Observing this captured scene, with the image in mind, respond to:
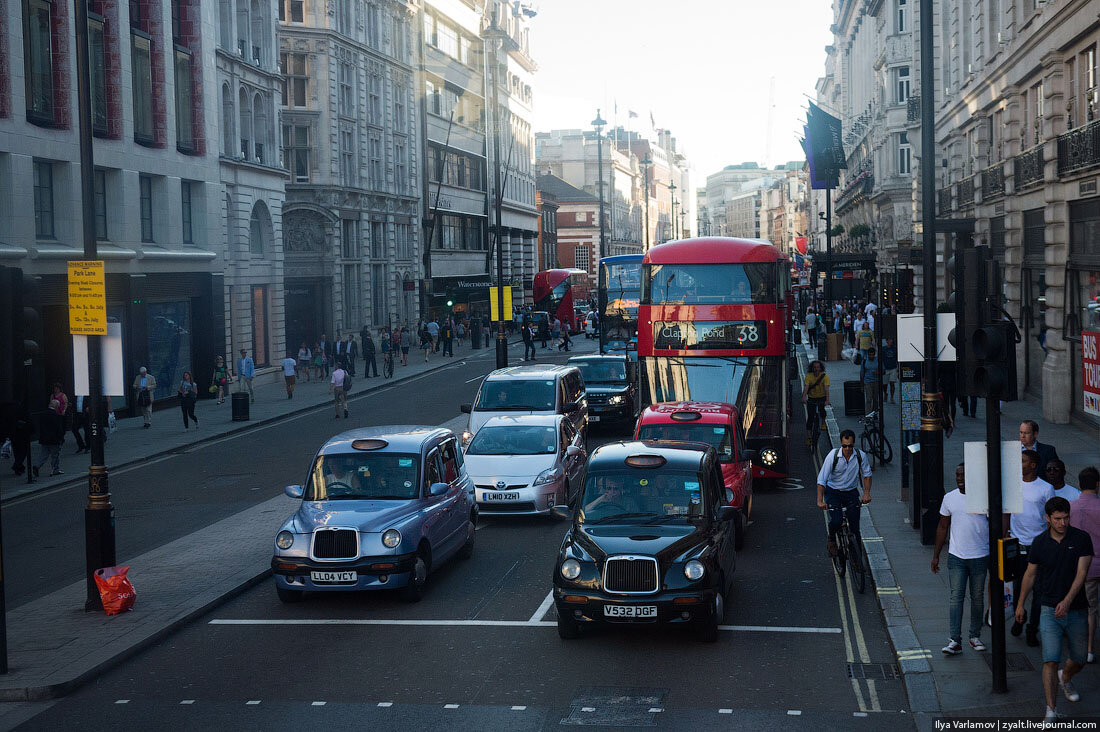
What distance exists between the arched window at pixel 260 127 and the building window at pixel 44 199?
14.5m

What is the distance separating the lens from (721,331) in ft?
71.1

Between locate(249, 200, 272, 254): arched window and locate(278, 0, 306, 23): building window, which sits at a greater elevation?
locate(278, 0, 306, 23): building window

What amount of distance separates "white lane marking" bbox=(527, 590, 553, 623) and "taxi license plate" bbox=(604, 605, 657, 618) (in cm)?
147

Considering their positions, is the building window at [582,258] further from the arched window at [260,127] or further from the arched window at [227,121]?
the arched window at [227,121]

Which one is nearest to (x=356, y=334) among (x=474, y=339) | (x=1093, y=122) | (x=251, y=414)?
(x=474, y=339)

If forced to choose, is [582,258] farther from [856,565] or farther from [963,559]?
[963,559]

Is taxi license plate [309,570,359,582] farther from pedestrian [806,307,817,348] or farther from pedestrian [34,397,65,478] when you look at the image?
pedestrian [806,307,817,348]

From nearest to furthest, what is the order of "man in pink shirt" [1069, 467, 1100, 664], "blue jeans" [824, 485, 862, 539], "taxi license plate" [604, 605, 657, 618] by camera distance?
"man in pink shirt" [1069, 467, 1100, 664] → "taxi license plate" [604, 605, 657, 618] → "blue jeans" [824, 485, 862, 539]

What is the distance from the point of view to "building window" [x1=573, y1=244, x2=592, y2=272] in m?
136

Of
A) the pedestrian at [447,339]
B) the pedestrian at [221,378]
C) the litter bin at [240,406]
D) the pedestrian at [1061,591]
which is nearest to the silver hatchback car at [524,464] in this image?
the pedestrian at [1061,591]

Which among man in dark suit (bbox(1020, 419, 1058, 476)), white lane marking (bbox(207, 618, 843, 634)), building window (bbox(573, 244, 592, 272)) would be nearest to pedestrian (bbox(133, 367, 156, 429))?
white lane marking (bbox(207, 618, 843, 634))

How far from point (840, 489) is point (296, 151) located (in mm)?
45719

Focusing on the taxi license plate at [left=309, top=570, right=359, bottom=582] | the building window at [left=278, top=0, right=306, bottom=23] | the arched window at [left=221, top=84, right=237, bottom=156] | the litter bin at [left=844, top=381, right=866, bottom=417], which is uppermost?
the building window at [left=278, top=0, right=306, bottom=23]

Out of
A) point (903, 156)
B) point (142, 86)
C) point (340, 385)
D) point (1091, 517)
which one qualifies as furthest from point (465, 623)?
point (903, 156)
